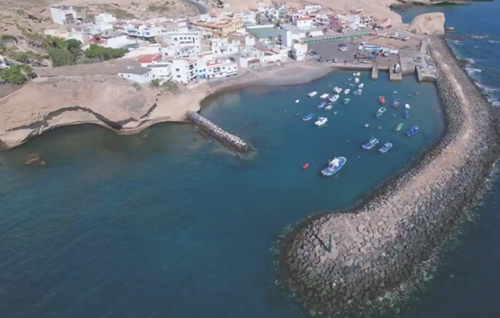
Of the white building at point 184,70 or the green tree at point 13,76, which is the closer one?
the green tree at point 13,76

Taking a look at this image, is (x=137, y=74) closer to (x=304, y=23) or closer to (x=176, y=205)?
(x=176, y=205)

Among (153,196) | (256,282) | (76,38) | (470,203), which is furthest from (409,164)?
(76,38)

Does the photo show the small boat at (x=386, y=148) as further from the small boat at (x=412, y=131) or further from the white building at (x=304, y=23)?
the white building at (x=304, y=23)

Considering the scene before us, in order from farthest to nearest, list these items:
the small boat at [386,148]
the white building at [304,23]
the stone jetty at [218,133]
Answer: the white building at [304,23] < the stone jetty at [218,133] < the small boat at [386,148]

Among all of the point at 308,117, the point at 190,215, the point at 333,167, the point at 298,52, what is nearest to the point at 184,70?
the point at 308,117

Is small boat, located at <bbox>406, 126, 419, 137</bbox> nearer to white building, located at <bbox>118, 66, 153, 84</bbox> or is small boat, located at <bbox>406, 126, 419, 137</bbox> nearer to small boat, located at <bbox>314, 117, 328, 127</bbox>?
small boat, located at <bbox>314, 117, 328, 127</bbox>

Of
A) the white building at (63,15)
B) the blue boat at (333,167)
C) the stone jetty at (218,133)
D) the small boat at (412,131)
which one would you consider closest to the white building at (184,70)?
the stone jetty at (218,133)

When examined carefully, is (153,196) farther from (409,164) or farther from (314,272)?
(409,164)
